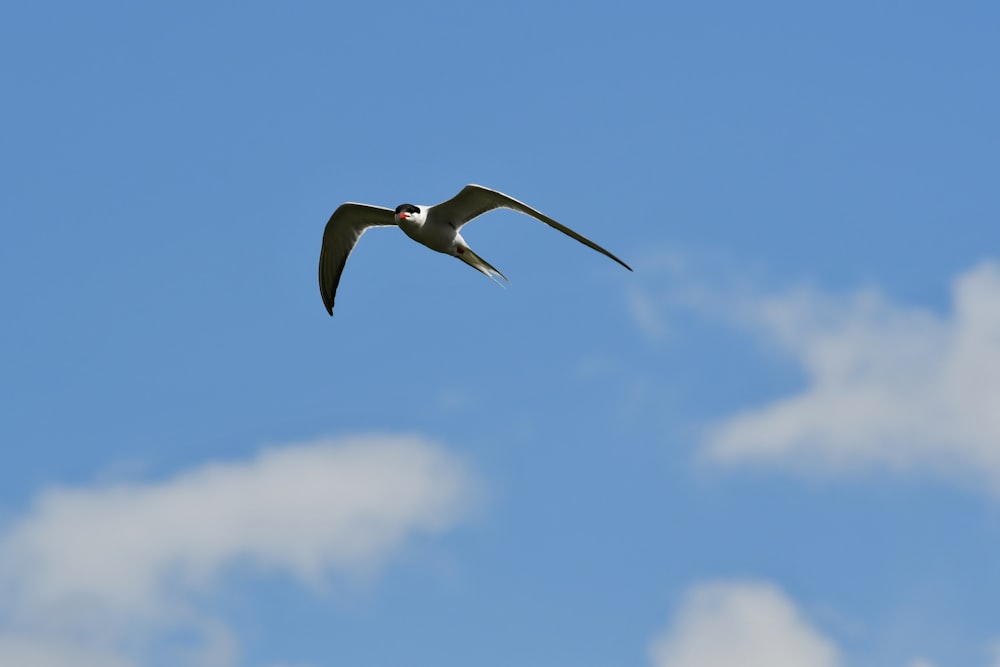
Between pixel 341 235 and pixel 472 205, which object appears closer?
pixel 472 205

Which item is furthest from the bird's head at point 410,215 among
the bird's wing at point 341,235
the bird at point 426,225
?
the bird's wing at point 341,235

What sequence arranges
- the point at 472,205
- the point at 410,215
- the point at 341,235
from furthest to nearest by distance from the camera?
the point at 341,235
the point at 410,215
the point at 472,205

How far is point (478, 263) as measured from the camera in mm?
21000

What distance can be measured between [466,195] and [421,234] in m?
1.37

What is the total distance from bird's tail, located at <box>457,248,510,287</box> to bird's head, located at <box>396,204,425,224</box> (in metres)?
0.93

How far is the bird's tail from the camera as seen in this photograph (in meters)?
20.8

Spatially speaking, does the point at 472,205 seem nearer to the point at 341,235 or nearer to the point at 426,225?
the point at 426,225

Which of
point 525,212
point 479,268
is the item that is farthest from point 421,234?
point 525,212

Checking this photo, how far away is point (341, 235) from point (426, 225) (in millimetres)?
3059

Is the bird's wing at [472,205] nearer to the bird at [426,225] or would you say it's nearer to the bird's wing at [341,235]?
the bird at [426,225]

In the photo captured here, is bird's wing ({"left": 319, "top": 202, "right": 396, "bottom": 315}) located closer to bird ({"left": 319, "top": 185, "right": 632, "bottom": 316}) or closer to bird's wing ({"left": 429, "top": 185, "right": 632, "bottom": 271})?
bird ({"left": 319, "top": 185, "right": 632, "bottom": 316})

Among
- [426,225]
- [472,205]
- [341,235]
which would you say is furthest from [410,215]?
[341,235]

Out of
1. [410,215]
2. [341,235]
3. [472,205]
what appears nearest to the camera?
[472,205]

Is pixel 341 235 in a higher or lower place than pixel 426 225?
higher
